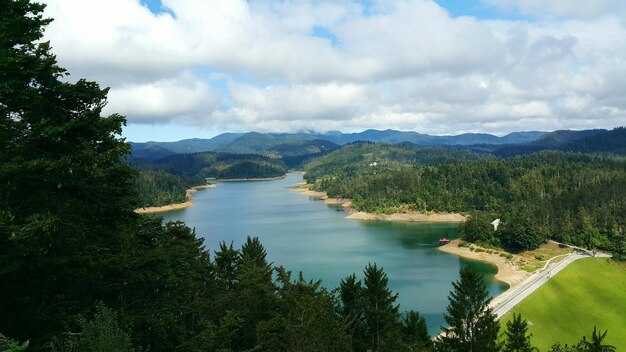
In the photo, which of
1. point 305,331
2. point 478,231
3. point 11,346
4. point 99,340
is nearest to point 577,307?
point 478,231

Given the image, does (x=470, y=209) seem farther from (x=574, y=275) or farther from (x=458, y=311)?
(x=458, y=311)

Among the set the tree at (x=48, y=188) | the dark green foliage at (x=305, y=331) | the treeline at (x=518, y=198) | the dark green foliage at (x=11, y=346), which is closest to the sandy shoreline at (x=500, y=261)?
the treeline at (x=518, y=198)

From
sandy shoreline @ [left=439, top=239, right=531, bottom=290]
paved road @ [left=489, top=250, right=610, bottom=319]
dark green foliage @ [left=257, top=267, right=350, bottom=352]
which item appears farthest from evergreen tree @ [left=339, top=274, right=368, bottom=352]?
sandy shoreline @ [left=439, top=239, right=531, bottom=290]

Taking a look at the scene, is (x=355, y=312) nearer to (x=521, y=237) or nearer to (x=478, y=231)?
(x=521, y=237)

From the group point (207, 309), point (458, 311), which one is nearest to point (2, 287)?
point (207, 309)

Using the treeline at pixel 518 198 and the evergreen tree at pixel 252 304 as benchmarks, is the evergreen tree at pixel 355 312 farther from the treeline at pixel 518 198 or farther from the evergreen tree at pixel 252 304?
the treeline at pixel 518 198
